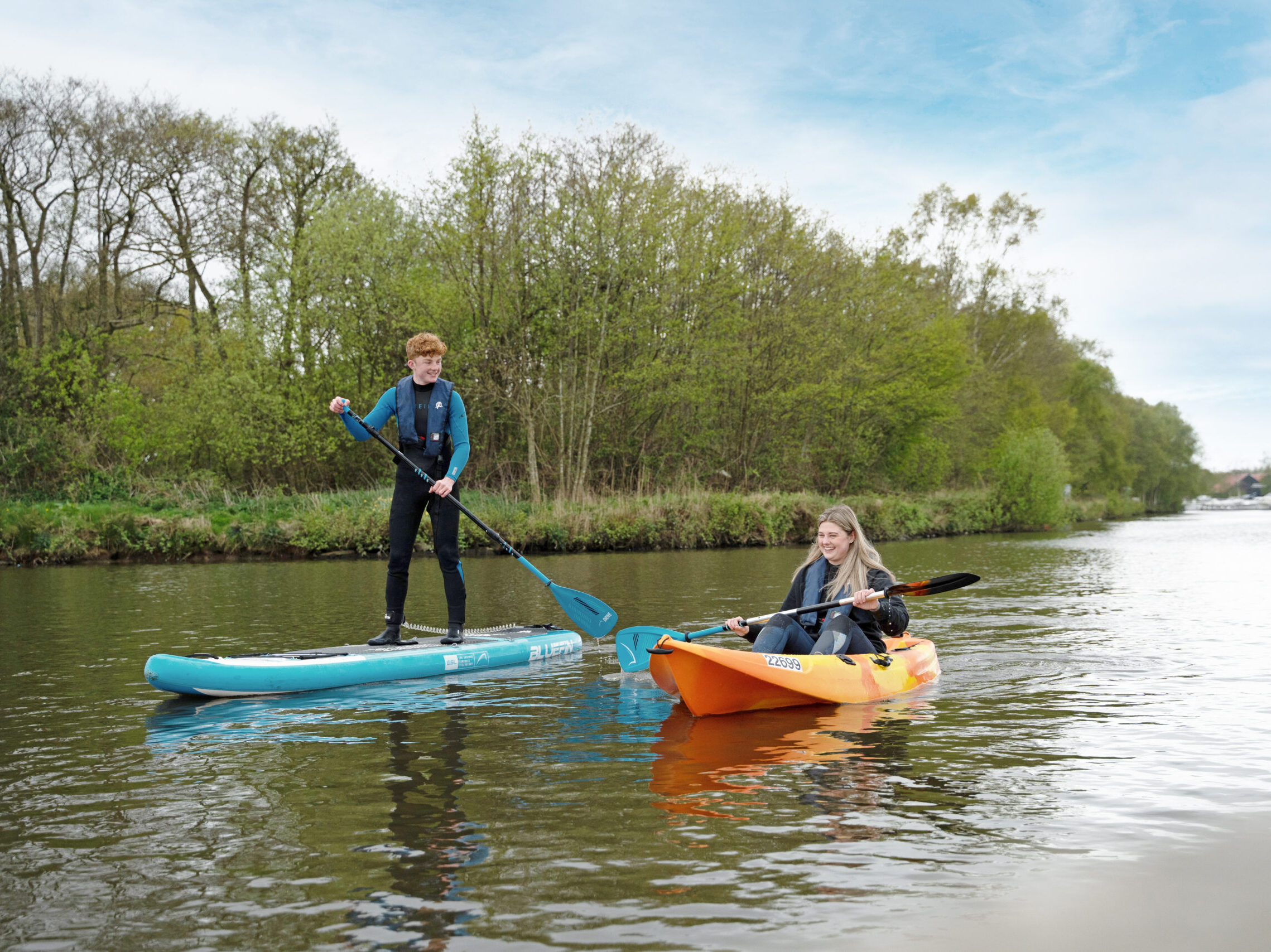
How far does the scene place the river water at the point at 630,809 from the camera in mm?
2824

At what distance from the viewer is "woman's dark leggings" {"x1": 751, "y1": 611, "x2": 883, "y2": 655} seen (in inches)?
238

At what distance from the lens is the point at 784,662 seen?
18.4ft

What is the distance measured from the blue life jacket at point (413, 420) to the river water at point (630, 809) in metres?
1.58

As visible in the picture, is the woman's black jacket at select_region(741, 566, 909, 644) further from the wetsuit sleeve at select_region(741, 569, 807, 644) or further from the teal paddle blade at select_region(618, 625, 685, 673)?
the teal paddle blade at select_region(618, 625, 685, 673)

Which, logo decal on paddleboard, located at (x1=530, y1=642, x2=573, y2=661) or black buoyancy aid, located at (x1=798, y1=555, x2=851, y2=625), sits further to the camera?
logo decal on paddleboard, located at (x1=530, y1=642, x2=573, y2=661)

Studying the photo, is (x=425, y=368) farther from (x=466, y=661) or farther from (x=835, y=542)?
(x=835, y=542)

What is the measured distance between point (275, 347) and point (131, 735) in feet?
66.4

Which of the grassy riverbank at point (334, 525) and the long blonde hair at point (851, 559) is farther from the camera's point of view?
the grassy riverbank at point (334, 525)

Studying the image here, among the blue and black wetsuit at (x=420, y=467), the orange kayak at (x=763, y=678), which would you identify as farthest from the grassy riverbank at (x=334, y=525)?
the orange kayak at (x=763, y=678)

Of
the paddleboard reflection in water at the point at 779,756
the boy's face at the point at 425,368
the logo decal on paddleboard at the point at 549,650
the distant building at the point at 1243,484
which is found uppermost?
the distant building at the point at 1243,484

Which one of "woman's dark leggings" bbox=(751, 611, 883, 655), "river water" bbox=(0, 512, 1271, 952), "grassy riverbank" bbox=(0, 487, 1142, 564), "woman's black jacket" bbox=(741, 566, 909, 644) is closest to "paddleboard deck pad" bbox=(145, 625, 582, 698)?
"river water" bbox=(0, 512, 1271, 952)

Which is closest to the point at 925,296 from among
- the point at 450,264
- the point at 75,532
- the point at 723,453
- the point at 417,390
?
the point at 723,453

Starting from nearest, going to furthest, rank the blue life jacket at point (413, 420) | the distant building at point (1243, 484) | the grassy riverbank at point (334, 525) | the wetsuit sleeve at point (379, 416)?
the wetsuit sleeve at point (379, 416) → the blue life jacket at point (413, 420) → the grassy riverbank at point (334, 525) → the distant building at point (1243, 484)

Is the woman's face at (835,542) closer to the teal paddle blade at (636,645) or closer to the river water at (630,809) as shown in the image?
the river water at (630,809)
